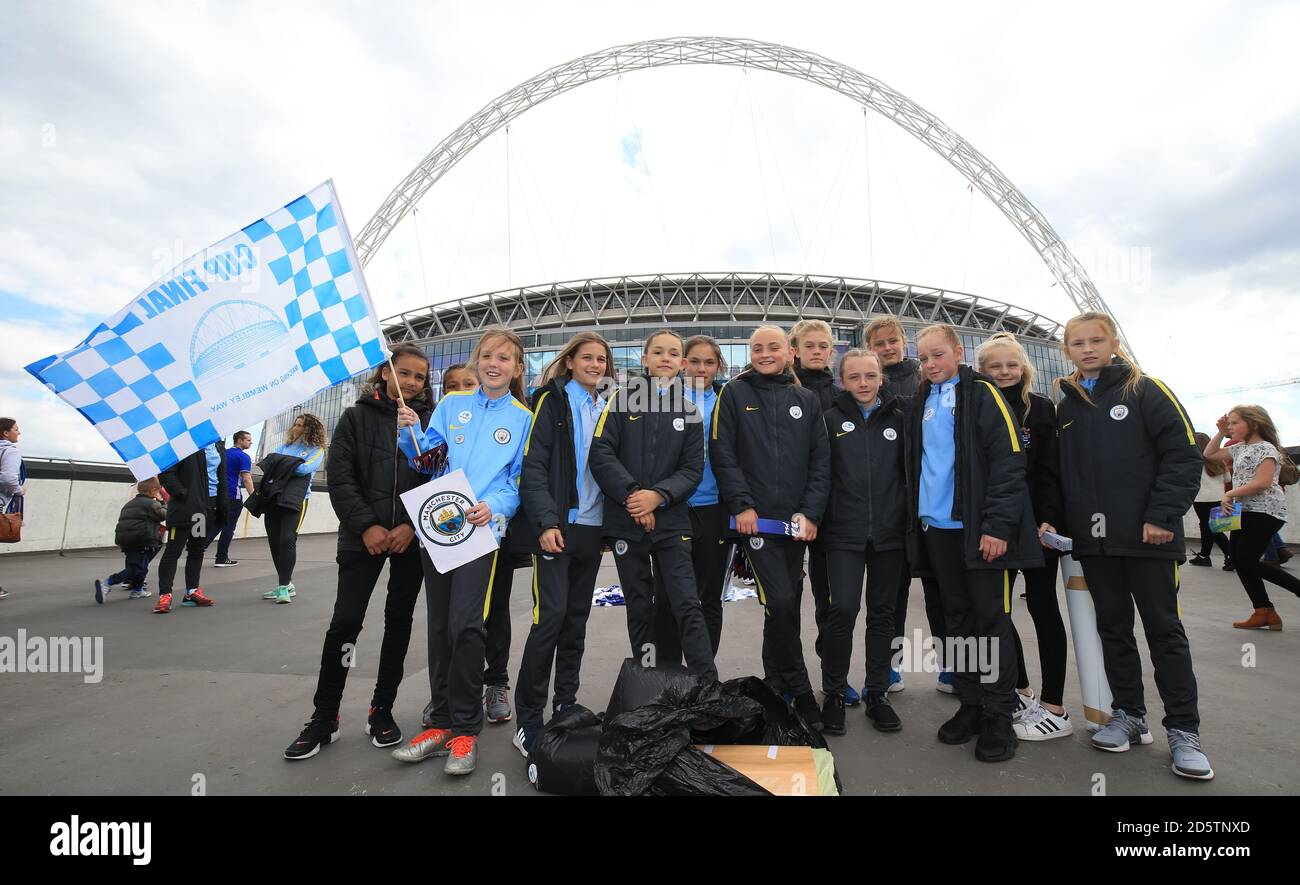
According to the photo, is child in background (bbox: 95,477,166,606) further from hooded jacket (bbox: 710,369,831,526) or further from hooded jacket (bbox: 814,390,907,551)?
hooded jacket (bbox: 814,390,907,551)

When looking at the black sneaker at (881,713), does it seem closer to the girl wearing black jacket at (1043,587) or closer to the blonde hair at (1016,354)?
the girl wearing black jacket at (1043,587)

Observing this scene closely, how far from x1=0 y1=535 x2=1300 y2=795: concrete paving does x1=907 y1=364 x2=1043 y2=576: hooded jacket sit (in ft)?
2.95

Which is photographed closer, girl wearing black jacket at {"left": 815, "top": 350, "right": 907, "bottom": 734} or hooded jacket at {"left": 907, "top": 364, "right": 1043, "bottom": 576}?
hooded jacket at {"left": 907, "top": 364, "right": 1043, "bottom": 576}

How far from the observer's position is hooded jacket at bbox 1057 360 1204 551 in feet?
8.49

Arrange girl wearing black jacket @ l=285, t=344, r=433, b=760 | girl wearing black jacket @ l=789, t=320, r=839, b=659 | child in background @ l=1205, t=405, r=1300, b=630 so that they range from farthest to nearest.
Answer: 1. child in background @ l=1205, t=405, r=1300, b=630
2. girl wearing black jacket @ l=789, t=320, r=839, b=659
3. girl wearing black jacket @ l=285, t=344, r=433, b=760

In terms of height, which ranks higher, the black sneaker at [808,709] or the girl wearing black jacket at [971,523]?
the girl wearing black jacket at [971,523]

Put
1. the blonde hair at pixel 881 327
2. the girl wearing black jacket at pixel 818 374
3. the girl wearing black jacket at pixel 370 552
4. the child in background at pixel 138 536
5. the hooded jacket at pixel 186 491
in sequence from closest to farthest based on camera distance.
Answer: the girl wearing black jacket at pixel 370 552 < the girl wearing black jacket at pixel 818 374 < the blonde hair at pixel 881 327 < the hooded jacket at pixel 186 491 < the child in background at pixel 138 536

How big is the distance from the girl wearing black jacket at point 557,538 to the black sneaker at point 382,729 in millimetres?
604

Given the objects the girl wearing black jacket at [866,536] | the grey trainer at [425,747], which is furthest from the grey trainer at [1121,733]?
the grey trainer at [425,747]

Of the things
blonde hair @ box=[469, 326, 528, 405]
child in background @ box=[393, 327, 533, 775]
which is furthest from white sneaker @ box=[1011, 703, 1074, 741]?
blonde hair @ box=[469, 326, 528, 405]

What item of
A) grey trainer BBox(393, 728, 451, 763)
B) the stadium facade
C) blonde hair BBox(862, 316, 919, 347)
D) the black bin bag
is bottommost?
grey trainer BBox(393, 728, 451, 763)

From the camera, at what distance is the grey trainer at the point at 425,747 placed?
2.43 m
